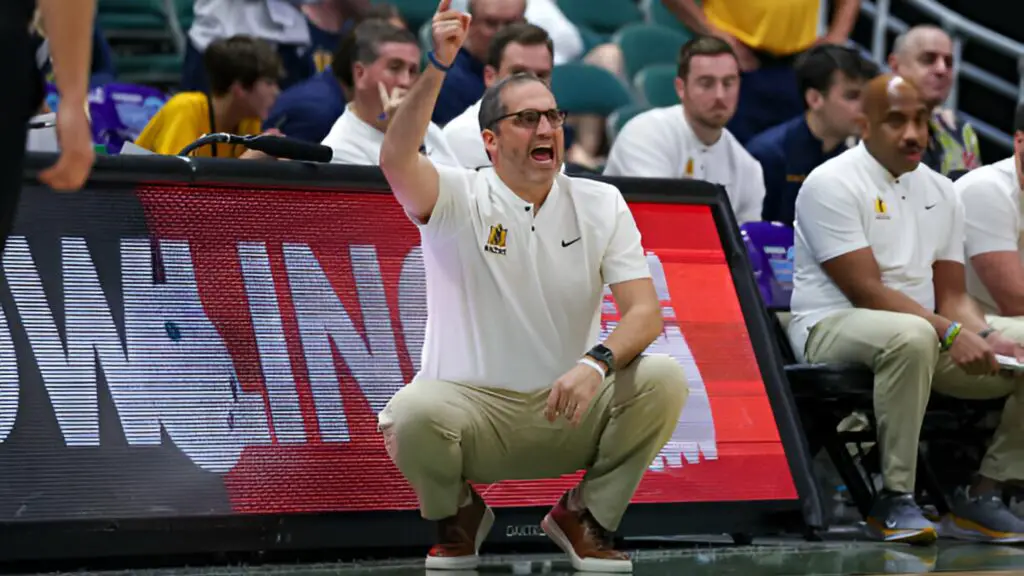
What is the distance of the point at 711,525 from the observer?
17.5 feet

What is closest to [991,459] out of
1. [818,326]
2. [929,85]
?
[818,326]

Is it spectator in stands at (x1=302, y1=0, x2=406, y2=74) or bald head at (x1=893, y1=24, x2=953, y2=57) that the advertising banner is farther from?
spectator in stands at (x1=302, y1=0, x2=406, y2=74)

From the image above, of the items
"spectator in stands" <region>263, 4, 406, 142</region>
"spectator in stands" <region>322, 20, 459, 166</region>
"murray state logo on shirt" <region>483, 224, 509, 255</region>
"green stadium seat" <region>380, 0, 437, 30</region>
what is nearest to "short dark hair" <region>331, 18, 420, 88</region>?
"spectator in stands" <region>322, 20, 459, 166</region>

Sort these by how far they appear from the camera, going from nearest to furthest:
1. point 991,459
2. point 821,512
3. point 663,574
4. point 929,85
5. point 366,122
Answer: point 663,574
point 821,512
point 991,459
point 366,122
point 929,85

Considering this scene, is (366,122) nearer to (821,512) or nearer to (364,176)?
(364,176)

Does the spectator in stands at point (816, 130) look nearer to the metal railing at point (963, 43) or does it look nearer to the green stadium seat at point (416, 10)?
the metal railing at point (963, 43)

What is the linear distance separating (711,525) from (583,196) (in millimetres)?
1179

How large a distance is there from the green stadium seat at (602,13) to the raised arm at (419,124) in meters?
6.69

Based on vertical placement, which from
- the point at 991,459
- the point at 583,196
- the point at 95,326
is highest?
the point at 583,196

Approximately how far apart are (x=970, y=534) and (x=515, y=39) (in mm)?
2763

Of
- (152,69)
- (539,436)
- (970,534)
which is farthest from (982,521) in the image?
(152,69)

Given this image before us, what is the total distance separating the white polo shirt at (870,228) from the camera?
20.6 ft

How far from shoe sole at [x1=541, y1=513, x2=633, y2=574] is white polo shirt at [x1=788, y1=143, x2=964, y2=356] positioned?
1.84 meters

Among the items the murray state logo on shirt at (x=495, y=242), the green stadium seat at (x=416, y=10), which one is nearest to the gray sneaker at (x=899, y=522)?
the murray state logo on shirt at (x=495, y=242)
